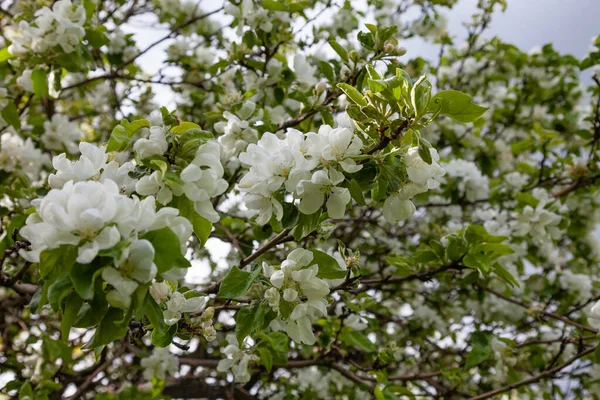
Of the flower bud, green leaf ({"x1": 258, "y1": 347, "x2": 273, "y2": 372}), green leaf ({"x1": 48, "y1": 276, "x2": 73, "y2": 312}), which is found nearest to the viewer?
green leaf ({"x1": 48, "y1": 276, "x2": 73, "y2": 312})

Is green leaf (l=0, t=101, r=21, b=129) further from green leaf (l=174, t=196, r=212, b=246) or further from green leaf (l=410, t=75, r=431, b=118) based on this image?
green leaf (l=410, t=75, r=431, b=118)

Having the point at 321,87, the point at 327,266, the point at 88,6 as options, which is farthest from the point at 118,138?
the point at 88,6

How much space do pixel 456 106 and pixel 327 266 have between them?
49 cm

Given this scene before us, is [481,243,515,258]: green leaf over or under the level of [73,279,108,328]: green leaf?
over

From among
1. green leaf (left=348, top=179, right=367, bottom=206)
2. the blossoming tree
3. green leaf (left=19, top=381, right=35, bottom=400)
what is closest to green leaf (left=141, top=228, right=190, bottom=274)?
the blossoming tree

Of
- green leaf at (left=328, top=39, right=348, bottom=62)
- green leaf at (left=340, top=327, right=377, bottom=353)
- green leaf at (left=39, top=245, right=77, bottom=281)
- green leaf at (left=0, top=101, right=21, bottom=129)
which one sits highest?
green leaf at (left=328, top=39, right=348, bottom=62)

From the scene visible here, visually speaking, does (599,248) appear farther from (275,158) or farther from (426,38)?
(275,158)

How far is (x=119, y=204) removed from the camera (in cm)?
83

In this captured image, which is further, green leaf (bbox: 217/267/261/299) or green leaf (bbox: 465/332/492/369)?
green leaf (bbox: 465/332/492/369)

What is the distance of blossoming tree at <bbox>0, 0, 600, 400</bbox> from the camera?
0.88 metres

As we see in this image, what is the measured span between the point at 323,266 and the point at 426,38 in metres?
3.70

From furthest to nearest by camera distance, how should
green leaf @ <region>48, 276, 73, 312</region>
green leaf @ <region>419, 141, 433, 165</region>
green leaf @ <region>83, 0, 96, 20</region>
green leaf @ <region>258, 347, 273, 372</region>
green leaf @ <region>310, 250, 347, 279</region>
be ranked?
1. green leaf @ <region>83, 0, 96, 20</region>
2. green leaf @ <region>258, 347, 273, 372</region>
3. green leaf @ <region>310, 250, 347, 279</region>
4. green leaf @ <region>419, 141, 433, 165</region>
5. green leaf @ <region>48, 276, 73, 312</region>

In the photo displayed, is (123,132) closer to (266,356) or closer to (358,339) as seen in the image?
(266,356)

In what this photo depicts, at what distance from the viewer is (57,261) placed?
85cm
